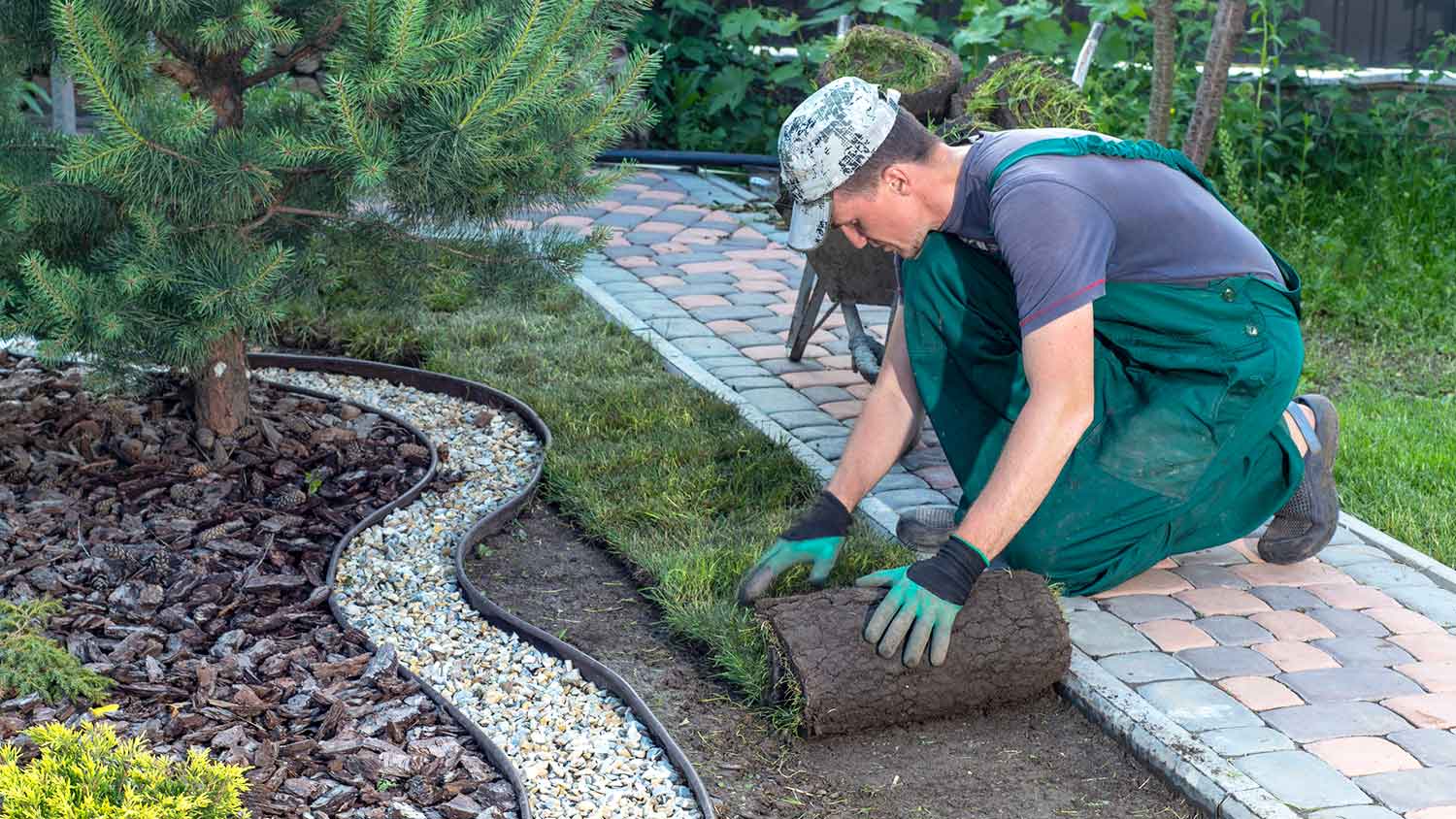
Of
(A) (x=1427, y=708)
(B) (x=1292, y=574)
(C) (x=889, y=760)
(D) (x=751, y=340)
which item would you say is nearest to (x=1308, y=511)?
(B) (x=1292, y=574)

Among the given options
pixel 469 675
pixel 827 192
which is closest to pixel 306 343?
pixel 469 675

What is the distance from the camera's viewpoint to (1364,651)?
141 inches

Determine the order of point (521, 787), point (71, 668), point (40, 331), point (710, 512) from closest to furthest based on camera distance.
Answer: point (521, 787) → point (71, 668) → point (40, 331) → point (710, 512)

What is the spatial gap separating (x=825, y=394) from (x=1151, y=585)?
182 cm

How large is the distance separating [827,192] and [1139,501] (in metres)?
1.17

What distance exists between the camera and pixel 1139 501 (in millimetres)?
3660

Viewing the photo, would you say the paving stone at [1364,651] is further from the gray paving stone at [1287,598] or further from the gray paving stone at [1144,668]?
the gray paving stone at [1144,668]

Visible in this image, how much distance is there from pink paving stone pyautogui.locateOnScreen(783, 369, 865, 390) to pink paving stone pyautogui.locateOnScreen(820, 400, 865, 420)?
213 mm

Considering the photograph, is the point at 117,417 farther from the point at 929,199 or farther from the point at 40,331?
the point at 929,199

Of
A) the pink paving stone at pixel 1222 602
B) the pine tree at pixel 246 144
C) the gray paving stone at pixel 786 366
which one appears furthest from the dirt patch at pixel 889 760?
the gray paving stone at pixel 786 366

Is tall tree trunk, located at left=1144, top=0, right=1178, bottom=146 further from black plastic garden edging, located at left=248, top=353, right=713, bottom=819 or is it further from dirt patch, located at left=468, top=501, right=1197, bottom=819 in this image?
dirt patch, located at left=468, top=501, right=1197, bottom=819

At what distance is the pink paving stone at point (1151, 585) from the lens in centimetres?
388

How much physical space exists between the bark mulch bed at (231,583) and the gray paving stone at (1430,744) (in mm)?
1931

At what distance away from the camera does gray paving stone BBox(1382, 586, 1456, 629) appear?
3756 millimetres
